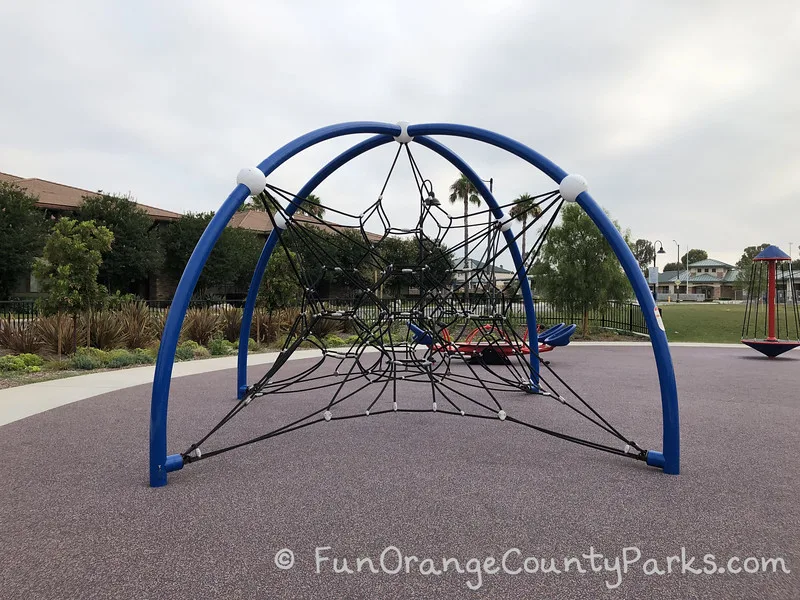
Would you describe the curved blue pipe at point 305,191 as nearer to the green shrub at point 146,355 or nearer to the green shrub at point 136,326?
the green shrub at point 146,355

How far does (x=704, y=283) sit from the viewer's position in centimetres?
8719

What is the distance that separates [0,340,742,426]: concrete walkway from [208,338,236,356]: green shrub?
3.26 ft

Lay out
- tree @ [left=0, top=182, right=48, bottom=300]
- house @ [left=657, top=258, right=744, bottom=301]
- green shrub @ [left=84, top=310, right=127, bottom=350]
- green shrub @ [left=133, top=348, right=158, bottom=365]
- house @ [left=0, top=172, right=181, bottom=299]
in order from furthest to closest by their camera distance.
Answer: house @ [left=657, top=258, right=744, bottom=301]
house @ [left=0, top=172, right=181, bottom=299]
tree @ [left=0, top=182, right=48, bottom=300]
green shrub @ [left=84, top=310, right=127, bottom=350]
green shrub @ [left=133, top=348, right=158, bottom=365]

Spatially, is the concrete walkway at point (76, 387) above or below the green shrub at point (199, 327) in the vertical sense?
below

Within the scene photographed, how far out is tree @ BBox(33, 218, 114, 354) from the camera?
8.97 meters

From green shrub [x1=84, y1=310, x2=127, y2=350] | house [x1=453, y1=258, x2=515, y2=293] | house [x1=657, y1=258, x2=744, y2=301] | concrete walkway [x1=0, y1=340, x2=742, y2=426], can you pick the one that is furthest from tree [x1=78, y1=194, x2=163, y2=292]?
house [x1=657, y1=258, x2=744, y2=301]

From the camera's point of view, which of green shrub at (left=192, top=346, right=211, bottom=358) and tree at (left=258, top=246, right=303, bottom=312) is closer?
green shrub at (left=192, top=346, right=211, bottom=358)

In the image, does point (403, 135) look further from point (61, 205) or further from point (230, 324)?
point (61, 205)

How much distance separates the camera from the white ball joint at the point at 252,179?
3.87 m

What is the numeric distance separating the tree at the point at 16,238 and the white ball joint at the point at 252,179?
21.7m

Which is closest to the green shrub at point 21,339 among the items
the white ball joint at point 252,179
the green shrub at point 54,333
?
the green shrub at point 54,333

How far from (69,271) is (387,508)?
29.2 feet

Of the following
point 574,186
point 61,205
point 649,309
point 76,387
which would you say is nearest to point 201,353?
point 76,387

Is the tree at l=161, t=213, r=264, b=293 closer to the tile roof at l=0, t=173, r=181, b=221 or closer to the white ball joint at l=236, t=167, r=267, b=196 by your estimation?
the tile roof at l=0, t=173, r=181, b=221
